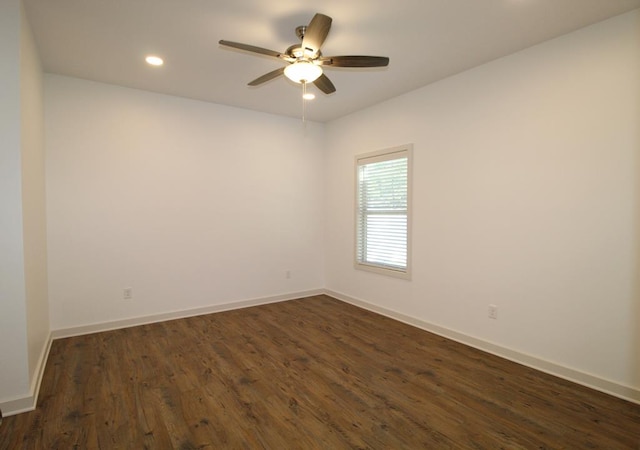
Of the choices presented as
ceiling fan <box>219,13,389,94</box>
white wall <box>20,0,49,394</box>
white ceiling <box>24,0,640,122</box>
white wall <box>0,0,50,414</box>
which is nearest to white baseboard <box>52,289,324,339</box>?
white wall <box>20,0,49,394</box>

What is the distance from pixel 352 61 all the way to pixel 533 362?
Result: 114 inches

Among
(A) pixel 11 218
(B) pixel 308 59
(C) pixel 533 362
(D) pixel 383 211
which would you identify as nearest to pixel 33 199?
(A) pixel 11 218

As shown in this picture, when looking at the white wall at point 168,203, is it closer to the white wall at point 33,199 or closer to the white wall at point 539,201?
the white wall at point 33,199

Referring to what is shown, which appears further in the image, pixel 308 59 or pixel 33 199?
pixel 33 199

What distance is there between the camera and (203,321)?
13.4 feet

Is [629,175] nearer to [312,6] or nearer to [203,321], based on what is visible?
[312,6]

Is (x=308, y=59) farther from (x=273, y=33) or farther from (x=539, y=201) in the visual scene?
(x=539, y=201)

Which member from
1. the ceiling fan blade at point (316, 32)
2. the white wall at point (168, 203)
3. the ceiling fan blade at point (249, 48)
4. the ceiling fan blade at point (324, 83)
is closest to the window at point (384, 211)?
the white wall at point (168, 203)

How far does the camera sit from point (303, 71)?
8.05 feet

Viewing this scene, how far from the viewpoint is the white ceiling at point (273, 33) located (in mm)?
2340

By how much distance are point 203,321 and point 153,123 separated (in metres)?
2.47

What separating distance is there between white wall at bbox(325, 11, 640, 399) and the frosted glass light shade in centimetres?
178

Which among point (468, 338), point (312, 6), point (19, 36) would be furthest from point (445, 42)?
point (19, 36)

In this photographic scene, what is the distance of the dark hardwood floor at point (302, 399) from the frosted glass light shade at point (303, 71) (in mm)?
2366
